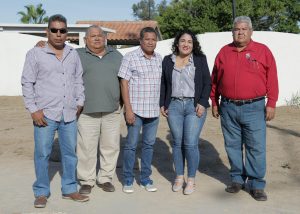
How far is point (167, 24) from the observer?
30047 mm

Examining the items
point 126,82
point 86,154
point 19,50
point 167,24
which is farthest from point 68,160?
point 167,24

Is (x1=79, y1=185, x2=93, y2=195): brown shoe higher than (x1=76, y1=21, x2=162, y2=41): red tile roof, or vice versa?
(x1=76, y1=21, x2=162, y2=41): red tile roof

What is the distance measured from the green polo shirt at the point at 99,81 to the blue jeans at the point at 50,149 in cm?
32

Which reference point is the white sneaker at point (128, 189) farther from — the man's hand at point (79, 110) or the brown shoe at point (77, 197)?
the man's hand at point (79, 110)

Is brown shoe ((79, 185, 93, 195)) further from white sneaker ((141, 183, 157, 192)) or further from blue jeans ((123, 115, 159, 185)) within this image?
white sneaker ((141, 183, 157, 192))

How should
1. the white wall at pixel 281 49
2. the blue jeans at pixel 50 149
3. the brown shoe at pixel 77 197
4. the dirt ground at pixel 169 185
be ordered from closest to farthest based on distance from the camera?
the blue jeans at pixel 50 149, the dirt ground at pixel 169 185, the brown shoe at pixel 77 197, the white wall at pixel 281 49

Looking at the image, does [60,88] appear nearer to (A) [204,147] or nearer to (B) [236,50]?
(B) [236,50]

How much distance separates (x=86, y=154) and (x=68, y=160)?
14.2 inches

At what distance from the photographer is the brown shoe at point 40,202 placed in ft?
14.2

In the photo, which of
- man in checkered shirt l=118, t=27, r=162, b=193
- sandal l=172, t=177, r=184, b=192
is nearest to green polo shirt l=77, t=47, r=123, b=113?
man in checkered shirt l=118, t=27, r=162, b=193

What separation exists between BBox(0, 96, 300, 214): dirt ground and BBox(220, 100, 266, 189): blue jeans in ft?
0.73

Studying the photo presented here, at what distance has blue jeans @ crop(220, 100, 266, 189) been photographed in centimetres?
458

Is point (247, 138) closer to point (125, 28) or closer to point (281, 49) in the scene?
point (281, 49)

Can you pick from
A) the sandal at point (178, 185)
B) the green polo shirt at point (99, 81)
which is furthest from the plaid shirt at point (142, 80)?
the sandal at point (178, 185)
